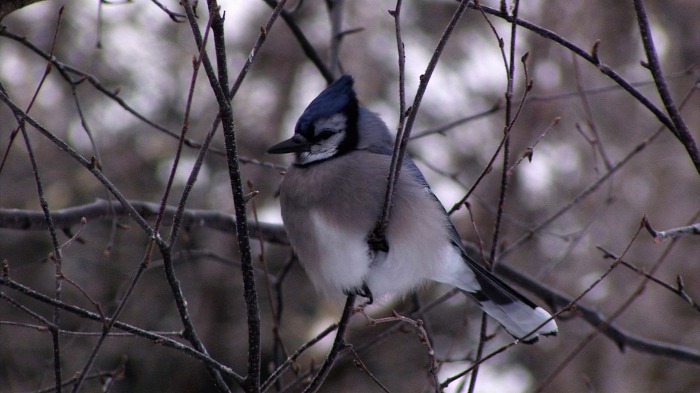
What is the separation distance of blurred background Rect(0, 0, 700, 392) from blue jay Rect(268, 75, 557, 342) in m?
1.60

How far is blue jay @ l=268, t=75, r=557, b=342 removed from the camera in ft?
9.36

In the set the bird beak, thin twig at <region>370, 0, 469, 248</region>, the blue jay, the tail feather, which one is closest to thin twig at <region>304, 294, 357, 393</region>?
thin twig at <region>370, 0, 469, 248</region>

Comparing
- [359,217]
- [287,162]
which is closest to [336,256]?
[359,217]

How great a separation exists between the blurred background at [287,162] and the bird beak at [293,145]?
1.79 meters

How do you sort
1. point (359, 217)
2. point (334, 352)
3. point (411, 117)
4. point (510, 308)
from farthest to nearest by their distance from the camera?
point (510, 308) < point (359, 217) < point (334, 352) < point (411, 117)

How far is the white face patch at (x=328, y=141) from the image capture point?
3094 millimetres

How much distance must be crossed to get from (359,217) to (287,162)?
11.7 ft

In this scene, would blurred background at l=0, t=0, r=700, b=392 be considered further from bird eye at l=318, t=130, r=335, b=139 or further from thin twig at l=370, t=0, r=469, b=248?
thin twig at l=370, t=0, r=469, b=248

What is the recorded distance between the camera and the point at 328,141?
10.3ft

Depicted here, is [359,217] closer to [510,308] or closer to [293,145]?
[293,145]

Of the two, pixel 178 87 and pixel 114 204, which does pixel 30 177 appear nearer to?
pixel 178 87

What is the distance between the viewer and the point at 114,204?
10.3 ft

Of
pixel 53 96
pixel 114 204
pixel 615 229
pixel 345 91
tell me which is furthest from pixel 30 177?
pixel 615 229

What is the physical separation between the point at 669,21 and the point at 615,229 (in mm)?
2490
